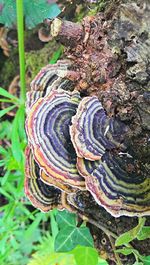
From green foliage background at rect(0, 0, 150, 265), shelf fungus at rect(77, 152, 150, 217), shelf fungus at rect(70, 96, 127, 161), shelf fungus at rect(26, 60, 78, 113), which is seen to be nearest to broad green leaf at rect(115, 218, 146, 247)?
green foliage background at rect(0, 0, 150, 265)

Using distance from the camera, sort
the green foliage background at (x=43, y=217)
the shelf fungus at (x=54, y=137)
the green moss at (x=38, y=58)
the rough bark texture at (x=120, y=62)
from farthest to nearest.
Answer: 1. the green moss at (x=38, y=58)
2. the green foliage background at (x=43, y=217)
3. the shelf fungus at (x=54, y=137)
4. the rough bark texture at (x=120, y=62)

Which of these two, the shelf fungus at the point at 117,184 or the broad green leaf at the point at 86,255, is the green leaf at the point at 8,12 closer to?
the shelf fungus at the point at 117,184

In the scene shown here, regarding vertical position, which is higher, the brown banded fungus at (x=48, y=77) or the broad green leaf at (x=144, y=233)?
the brown banded fungus at (x=48, y=77)

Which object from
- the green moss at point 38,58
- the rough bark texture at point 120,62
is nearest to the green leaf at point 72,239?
the rough bark texture at point 120,62

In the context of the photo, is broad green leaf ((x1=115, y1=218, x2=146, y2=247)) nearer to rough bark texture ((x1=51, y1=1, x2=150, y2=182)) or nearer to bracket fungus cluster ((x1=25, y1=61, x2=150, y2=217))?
bracket fungus cluster ((x1=25, y1=61, x2=150, y2=217))

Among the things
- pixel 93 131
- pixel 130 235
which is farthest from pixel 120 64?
pixel 130 235

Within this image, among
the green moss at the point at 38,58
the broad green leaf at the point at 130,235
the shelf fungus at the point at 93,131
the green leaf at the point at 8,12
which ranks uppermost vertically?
the green leaf at the point at 8,12
